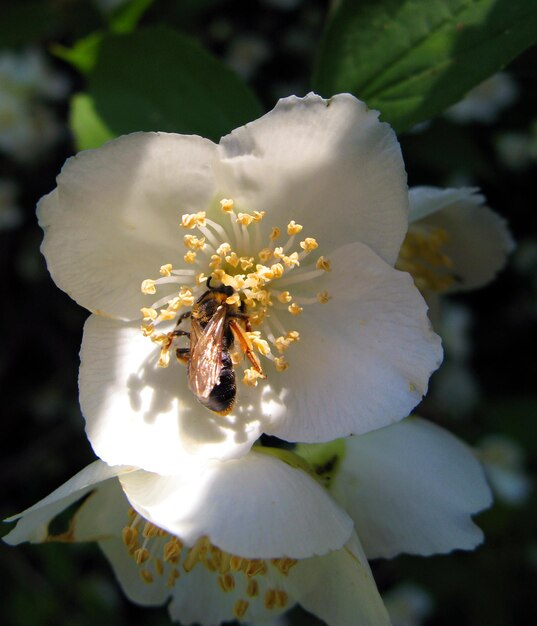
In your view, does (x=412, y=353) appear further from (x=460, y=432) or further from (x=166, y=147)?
(x=460, y=432)

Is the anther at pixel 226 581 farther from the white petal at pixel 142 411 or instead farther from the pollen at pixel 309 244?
the pollen at pixel 309 244

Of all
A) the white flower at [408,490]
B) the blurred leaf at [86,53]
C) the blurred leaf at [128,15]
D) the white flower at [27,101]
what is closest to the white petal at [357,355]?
the white flower at [408,490]

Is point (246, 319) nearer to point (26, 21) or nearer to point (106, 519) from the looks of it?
point (106, 519)

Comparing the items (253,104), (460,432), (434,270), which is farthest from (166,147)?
(460,432)

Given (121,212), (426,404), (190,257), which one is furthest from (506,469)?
(121,212)

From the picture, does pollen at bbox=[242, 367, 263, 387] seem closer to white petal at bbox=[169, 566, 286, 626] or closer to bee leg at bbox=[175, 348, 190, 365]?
bee leg at bbox=[175, 348, 190, 365]

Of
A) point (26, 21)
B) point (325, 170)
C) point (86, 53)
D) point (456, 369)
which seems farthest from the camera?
point (456, 369)

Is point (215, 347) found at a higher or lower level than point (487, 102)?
higher
